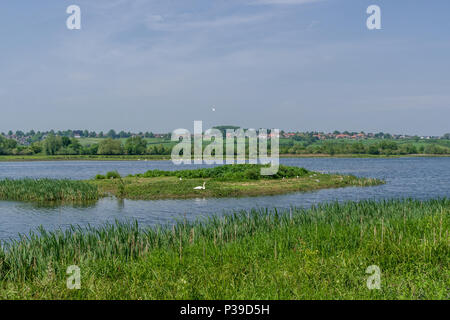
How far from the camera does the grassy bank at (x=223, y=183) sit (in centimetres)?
3531

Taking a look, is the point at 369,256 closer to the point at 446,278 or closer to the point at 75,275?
the point at 446,278

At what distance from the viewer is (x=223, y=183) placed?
41125mm

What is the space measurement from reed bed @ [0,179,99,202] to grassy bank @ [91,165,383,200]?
2414 millimetres

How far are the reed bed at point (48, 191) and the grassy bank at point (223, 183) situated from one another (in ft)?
7.92

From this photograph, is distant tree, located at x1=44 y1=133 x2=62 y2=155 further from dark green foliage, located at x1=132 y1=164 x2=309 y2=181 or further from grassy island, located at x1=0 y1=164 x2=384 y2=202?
dark green foliage, located at x1=132 y1=164 x2=309 y2=181

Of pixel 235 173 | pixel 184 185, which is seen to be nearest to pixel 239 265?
pixel 184 185

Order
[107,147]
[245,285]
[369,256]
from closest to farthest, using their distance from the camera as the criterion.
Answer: [245,285] → [369,256] → [107,147]

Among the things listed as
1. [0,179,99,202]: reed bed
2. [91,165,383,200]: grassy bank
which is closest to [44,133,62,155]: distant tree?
[91,165,383,200]: grassy bank

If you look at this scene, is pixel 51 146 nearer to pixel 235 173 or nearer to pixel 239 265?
pixel 235 173

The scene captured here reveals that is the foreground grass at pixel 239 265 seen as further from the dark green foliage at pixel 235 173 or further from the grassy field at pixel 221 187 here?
the dark green foliage at pixel 235 173

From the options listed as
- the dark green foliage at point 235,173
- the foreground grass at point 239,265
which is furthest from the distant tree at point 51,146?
the foreground grass at point 239,265
